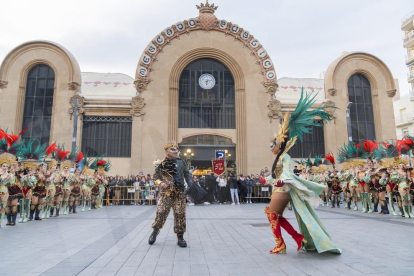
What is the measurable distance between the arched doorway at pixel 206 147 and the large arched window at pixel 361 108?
43.4 feet

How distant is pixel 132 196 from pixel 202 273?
60.9ft

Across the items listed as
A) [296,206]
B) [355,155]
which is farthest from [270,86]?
[296,206]

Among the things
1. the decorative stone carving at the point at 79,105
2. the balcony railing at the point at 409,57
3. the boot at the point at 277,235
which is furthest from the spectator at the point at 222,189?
the balcony railing at the point at 409,57

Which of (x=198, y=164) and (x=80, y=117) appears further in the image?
(x=198, y=164)

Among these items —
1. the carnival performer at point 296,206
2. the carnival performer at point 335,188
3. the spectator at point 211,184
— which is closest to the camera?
the carnival performer at point 296,206

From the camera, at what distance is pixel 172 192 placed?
7266 millimetres

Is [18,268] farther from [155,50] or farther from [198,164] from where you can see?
[155,50]

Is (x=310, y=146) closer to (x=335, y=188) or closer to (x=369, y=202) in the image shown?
(x=335, y=188)

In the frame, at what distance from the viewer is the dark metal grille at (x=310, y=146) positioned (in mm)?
29047

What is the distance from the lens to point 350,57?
30500mm

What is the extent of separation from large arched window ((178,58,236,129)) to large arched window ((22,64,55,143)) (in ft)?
41.0

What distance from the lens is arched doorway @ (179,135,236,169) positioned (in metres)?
27.6

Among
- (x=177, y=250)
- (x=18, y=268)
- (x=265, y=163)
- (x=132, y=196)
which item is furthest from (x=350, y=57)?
(x=18, y=268)

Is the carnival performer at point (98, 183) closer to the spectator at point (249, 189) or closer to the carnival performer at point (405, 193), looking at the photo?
the spectator at point (249, 189)
